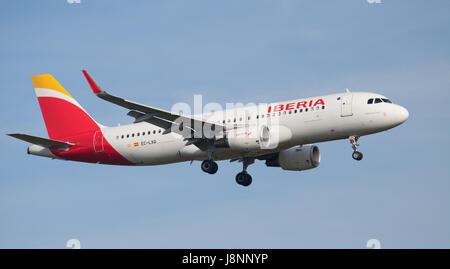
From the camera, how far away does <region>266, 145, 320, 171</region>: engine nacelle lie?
53.9 m

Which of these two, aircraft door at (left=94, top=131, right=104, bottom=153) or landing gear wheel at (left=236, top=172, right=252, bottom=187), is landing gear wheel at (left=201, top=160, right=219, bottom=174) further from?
aircraft door at (left=94, top=131, right=104, bottom=153)

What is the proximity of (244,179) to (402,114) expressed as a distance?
1256cm

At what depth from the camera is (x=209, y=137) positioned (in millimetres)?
49406

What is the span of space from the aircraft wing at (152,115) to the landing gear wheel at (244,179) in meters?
5.74

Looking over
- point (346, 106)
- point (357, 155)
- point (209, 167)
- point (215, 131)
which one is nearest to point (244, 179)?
point (209, 167)

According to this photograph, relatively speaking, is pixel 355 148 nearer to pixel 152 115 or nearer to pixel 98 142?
pixel 152 115

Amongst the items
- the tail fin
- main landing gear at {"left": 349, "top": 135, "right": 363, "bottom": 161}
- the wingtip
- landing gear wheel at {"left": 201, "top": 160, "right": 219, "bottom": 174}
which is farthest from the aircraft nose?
the tail fin

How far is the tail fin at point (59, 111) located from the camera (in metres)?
56.1

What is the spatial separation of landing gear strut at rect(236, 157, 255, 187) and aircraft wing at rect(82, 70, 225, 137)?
5520 mm

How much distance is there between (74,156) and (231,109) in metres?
12.3

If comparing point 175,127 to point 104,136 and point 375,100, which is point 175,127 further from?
point 375,100

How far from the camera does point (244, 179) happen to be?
53.7 m

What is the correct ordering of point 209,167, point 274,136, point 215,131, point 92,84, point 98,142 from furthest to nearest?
point 98,142 → point 209,167 → point 215,131 → point 274,136 → point 92,84

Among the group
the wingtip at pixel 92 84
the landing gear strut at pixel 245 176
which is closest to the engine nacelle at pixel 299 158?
the landing gear strut at pixel 245 176
